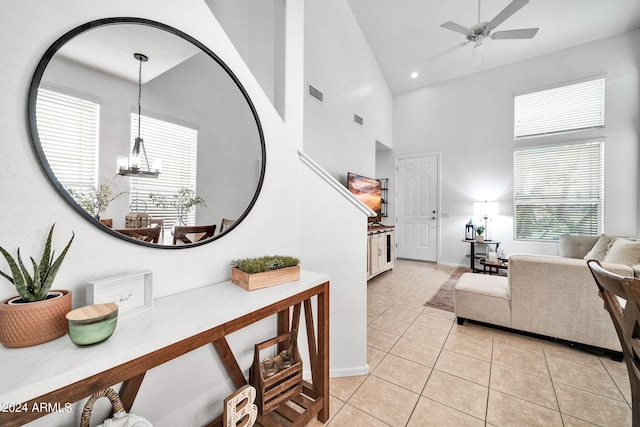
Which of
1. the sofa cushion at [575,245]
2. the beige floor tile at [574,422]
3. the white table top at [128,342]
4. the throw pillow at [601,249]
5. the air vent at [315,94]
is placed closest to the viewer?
the white table top at [128,342]

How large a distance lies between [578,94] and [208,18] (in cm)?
572

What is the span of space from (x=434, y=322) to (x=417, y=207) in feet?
11.3

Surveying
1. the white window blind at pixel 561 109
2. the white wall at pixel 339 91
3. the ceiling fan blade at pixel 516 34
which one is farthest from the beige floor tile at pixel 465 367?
the white window blind at pixel 561 109

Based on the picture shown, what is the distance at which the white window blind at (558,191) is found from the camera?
400 cm

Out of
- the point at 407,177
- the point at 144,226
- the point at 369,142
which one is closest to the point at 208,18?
the point at 144,226

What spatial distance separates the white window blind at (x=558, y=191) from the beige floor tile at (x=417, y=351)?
12.3 feet

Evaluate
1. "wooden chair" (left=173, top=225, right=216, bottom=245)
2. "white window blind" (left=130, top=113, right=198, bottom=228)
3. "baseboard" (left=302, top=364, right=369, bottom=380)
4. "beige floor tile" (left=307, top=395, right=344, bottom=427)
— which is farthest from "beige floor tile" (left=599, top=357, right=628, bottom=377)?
"white window blind" (left=130, top=113, right=198, bottom=228)

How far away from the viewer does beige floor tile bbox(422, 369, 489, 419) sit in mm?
1423

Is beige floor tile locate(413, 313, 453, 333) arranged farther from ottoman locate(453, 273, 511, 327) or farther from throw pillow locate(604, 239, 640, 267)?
throw pillow locate(604, 239, 640, 267)

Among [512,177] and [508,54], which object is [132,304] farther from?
[508,54]

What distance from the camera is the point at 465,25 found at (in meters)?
3.89

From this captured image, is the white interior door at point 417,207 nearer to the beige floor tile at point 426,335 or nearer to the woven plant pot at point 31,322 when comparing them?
the beige floor tile at point 426,335

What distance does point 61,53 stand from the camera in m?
0.78

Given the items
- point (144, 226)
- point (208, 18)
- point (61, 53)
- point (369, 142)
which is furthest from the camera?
point (369, 142)
